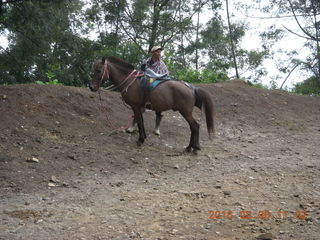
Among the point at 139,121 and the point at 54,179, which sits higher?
the point at 139,121

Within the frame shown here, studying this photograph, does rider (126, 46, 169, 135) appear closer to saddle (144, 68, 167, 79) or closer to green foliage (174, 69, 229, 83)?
saddle (144, 68, 167, 79)

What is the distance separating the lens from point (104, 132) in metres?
7.77

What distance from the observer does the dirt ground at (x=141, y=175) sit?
12.5 feet

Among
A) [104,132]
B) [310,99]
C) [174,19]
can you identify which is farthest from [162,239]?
[174,19]

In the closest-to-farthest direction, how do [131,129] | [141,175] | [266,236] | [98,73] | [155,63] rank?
[266,236], [141,175], [98,73], [155,63], [131,129]

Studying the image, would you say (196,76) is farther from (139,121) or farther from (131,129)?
(139,121)

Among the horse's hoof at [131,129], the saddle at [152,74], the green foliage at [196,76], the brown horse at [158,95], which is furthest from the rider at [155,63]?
the green foliage at [196,76]

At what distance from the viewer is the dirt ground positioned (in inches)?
151

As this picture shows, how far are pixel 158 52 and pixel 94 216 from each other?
14.9 feet

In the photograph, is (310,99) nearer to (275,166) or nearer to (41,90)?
(275,166)

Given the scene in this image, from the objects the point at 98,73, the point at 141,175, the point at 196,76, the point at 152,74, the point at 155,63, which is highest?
the point at 196,76

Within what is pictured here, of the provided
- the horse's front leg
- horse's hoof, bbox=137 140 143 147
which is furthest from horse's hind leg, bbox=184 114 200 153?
horse's hoof, bbox=137 140 143 147

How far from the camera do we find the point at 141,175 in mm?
5832

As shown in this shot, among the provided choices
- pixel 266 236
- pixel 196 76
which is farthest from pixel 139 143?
pixel 196 76
